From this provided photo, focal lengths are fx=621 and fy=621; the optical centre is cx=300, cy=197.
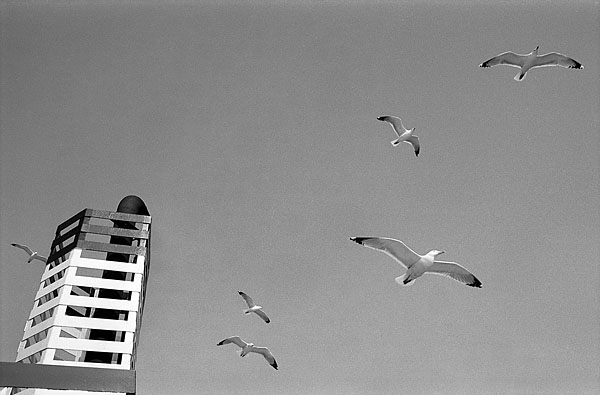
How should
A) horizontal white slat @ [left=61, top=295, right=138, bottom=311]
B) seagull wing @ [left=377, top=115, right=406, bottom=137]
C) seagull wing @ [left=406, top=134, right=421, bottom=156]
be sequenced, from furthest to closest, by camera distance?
1. seagull wing @ [left=406, top=134, right=421, bottom=156]
2. seagull wing @ [left=377, top=115, right=406, bottom=137]
3. horizontal white slat @ [left=61, top=295, right=138, bottom=311]

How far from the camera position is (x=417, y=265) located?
16.6m

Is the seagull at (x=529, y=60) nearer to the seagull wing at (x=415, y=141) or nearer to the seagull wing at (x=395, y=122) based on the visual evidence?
the seagull wing at (x=395, y=122)

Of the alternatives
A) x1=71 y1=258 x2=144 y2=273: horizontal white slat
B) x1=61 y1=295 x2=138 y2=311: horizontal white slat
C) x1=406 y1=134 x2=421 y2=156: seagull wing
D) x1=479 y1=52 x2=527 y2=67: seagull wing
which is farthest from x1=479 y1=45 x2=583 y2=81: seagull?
x1=61 y1=295 x2=138 y2=311: horizontal white slat

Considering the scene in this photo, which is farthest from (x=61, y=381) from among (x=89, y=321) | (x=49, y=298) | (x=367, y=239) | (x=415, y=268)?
(x=415, y=268)

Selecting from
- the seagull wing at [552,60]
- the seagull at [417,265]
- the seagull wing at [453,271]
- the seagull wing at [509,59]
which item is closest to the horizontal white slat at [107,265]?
the seagull at [417,265]

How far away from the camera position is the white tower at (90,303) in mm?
16328

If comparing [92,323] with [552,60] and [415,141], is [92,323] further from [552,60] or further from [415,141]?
[552,60]

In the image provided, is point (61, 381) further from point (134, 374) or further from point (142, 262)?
point (142, 262)

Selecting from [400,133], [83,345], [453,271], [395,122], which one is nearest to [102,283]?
[83,345]

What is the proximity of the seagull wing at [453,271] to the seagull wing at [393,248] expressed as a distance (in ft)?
2.00

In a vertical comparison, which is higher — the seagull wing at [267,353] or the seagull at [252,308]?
the seagull at [252,308]

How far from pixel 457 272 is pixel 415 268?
4.31 feet

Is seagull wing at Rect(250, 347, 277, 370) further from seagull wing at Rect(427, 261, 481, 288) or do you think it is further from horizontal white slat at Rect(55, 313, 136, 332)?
seagull wing at Rect(427, 261, 481, 288)

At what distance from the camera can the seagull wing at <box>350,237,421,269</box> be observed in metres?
15.6
